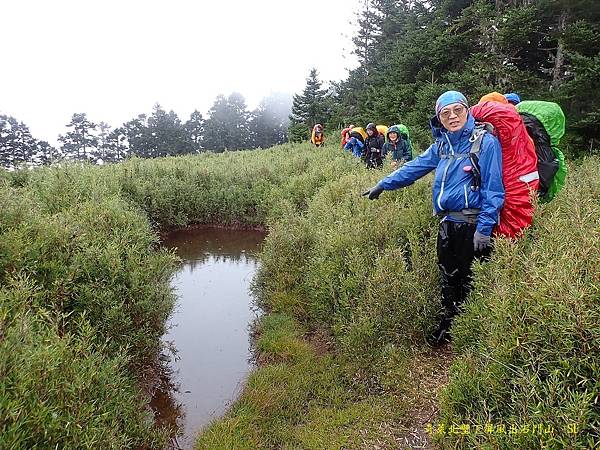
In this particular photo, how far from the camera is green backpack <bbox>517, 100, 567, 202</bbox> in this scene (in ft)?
13.4

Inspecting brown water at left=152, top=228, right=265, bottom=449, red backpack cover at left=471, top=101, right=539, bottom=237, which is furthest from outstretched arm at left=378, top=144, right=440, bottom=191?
brown water at left=152, top=228, right=265, bottom=449

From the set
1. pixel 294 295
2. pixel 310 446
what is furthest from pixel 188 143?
pixel 310 446

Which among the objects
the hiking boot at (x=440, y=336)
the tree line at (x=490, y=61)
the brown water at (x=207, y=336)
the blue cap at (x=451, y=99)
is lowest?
the brown water at (x=207, y=336)

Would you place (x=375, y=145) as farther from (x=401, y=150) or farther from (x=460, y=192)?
(x=460, y=192)

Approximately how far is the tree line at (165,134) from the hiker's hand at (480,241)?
36.4m

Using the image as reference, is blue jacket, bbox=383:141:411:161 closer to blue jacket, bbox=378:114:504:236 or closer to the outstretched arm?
the outstretched arm

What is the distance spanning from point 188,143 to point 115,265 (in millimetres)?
48984

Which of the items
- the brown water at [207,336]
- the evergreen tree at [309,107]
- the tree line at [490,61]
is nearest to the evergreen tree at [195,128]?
the evergreen tree at [309,107]

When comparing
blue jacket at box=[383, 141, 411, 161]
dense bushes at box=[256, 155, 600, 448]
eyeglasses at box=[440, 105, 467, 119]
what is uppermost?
eyeglasses at box=[440, 105, 467, 119]

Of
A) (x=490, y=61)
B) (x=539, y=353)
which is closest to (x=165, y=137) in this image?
(x=490, y=61)

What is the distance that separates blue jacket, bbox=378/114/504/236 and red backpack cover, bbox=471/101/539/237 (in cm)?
19

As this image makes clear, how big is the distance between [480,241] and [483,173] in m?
0.64

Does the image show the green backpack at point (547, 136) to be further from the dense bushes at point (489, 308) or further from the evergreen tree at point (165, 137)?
the evergreen tree at point (165, 137)

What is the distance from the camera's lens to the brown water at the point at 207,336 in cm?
484
